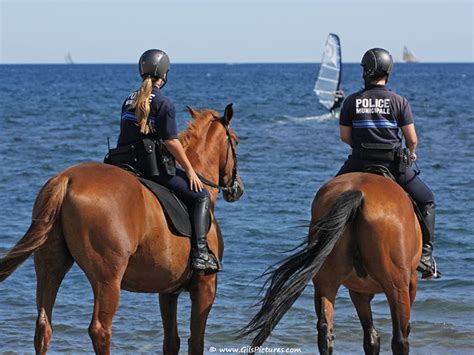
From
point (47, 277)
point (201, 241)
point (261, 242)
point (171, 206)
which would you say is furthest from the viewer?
point (261, 242)

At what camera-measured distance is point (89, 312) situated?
39.4ft

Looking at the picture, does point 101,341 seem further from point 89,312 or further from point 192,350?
point 89,312

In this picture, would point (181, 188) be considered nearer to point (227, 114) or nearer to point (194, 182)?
point (194, 182)

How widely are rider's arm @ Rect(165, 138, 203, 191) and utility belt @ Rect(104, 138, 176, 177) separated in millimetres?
105

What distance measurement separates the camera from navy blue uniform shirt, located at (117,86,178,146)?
782 cm

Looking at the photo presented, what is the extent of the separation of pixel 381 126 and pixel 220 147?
146 cm

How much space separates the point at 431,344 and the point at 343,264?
3348 millimetres

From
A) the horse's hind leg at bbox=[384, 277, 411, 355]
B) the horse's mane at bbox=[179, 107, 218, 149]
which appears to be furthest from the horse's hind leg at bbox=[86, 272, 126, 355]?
the horse's hind leg at bbox=[384, 277, 411, 355]

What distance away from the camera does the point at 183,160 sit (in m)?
7.91

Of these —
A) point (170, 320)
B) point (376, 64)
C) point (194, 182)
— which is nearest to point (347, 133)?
point (376, 64)

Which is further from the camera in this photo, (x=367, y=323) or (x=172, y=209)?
(x=367, y=323)

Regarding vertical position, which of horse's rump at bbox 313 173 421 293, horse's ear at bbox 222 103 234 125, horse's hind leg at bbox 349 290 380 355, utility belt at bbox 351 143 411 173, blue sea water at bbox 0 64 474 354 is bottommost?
blue sea water at bbox 0 64 474 354

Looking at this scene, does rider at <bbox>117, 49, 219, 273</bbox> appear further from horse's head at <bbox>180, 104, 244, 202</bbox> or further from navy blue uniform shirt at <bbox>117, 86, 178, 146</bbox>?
horse's head at <bbox>180, 104, 244, 202</bbox>

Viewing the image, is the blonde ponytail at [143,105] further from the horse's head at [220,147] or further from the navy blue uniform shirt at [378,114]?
the navy blue uniform shirt at [378,114]
